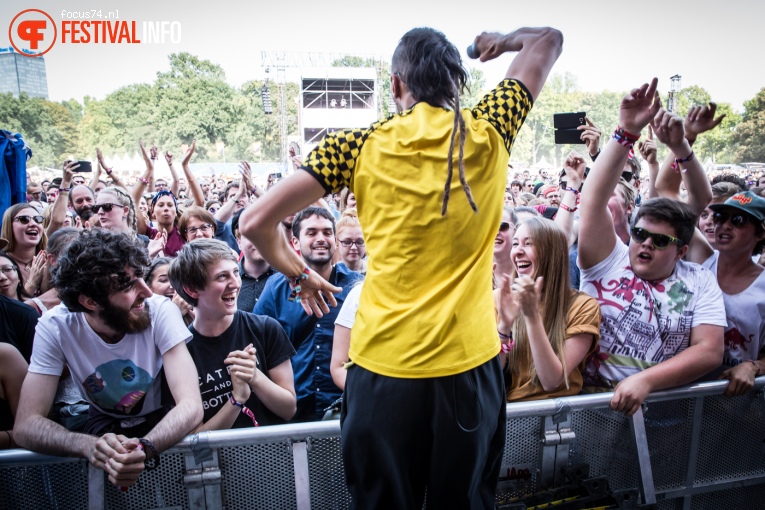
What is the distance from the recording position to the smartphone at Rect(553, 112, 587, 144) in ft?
14.2

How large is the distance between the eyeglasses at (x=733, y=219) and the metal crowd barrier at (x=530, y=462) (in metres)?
0.86

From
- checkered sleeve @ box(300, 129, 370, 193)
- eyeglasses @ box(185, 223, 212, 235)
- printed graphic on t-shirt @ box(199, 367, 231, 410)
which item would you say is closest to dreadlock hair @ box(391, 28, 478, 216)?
checkered sleeve @ box(300, 129, 370, 193)

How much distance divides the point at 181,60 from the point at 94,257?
72.9 m

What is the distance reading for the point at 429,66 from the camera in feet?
4.63

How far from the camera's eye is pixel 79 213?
6.02 m

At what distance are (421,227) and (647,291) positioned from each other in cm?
157

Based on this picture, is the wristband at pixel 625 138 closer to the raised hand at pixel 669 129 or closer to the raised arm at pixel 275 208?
the raised hand at pixel 669 129

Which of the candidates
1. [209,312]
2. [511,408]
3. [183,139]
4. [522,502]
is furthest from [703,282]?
[183,139]

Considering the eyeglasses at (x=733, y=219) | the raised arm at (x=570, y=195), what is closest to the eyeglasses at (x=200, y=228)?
the raised arm at (x=570, y=195)

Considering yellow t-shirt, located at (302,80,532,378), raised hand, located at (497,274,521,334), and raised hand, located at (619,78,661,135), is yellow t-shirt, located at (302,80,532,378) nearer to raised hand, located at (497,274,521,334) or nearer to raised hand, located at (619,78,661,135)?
raised hand, located at (497,274,521,334)

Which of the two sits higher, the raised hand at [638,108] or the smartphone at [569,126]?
the smartphone at [569,126]

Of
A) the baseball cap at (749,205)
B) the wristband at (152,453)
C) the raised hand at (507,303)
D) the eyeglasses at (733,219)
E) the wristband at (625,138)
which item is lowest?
the wristband at (152,453)

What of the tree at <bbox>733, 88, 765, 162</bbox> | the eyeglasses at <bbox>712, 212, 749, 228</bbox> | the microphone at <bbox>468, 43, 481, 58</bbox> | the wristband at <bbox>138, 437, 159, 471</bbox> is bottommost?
the wristband at <bbox>138, 437, 159, 471</bbox>

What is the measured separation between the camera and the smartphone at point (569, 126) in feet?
14.2
